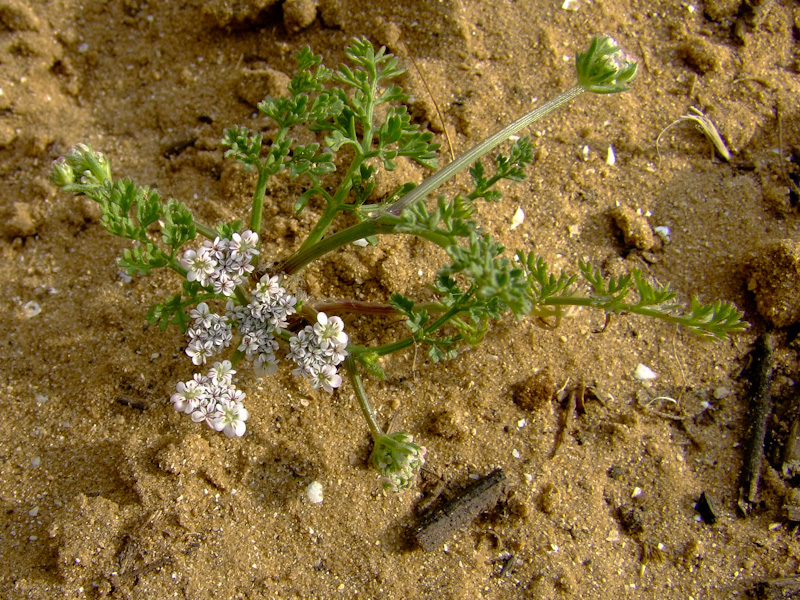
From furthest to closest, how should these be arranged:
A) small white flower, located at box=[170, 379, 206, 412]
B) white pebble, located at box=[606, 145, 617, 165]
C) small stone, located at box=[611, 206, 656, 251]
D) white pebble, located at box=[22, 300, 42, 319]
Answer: white pebble, located at box=[606, 145, 617, 165]
small stone, located at box=[611, 206, 656, 251]
white pebble, located at box=[22, 300, 42, 319]
small white flower, located at box=[170, 379, 206, 412]

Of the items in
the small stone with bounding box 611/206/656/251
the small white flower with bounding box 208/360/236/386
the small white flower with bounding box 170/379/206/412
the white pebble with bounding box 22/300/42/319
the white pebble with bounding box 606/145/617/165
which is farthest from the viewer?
the white pebble with bounding box 606/145/617/165

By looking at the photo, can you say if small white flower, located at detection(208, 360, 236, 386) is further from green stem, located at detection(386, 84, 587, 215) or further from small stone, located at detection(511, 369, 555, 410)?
small stone, located at detection(511, 369, 555, 410)

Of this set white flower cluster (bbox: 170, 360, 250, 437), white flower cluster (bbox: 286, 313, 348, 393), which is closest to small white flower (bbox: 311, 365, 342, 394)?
white flower cluster (bbox: 286, 313, 348, 393)

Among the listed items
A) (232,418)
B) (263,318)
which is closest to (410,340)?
(263,318)

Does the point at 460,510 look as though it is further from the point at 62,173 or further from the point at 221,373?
the point at 62,173

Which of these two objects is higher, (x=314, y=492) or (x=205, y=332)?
(x=205, y=332)

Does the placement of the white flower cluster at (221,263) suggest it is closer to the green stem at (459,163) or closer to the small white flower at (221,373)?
the small white flower at (221,373)

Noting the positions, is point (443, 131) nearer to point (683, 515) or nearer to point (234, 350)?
point (234, 350)
